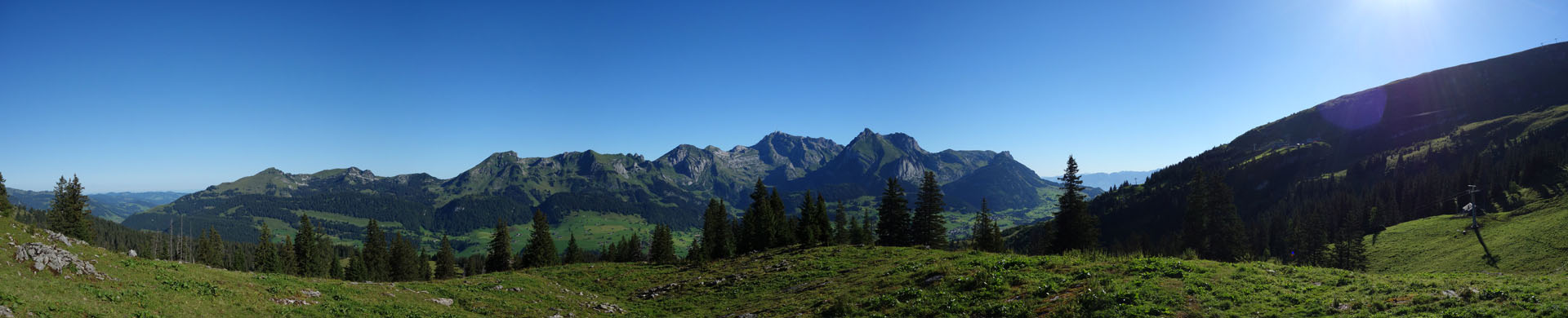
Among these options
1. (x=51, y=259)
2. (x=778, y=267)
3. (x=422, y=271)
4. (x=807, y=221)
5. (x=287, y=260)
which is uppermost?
(x=51, y=259)

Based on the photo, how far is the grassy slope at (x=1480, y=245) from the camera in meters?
55.9

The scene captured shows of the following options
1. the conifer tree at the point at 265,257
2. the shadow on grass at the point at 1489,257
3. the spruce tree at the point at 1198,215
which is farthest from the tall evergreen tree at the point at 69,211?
the shadow on grass at the point at 1489,257

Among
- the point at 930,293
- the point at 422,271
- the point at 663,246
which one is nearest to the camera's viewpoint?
the point at 930,293

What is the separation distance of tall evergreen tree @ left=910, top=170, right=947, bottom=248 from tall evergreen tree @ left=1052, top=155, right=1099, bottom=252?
1443 centimetres

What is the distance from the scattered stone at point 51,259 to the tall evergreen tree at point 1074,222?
6729 centimetres

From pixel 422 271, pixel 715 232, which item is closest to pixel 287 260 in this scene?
pixel 422 271

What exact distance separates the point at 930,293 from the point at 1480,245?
317ft

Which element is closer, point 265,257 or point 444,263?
point 265,257

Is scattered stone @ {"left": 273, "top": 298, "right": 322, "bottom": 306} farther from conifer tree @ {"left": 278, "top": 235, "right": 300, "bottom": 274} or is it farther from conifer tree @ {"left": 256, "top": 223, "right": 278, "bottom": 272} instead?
conifer tree @ {"left": 256, "top": 223, "right": 278, "bottom": 272}

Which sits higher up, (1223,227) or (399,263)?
(1223,227)

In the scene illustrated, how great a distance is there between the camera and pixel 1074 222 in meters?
55.9

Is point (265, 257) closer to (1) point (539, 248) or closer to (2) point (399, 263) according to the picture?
(2) point (399, 263)

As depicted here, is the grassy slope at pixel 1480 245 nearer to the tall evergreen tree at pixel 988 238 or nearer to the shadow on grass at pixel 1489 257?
the shadow on grass at pixel 1489 257

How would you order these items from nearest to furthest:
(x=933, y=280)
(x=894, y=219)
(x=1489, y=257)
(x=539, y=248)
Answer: (x=933, y=280) < (x=1489, y=257) < (x=894, y=219) < (x=539, y=248)
